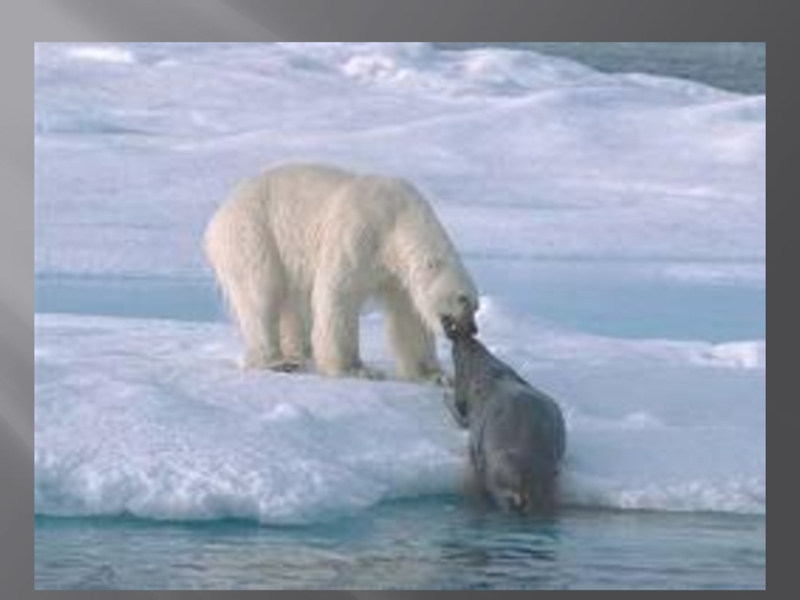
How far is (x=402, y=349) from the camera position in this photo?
11234 mm

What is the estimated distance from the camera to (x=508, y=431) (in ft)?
34.6

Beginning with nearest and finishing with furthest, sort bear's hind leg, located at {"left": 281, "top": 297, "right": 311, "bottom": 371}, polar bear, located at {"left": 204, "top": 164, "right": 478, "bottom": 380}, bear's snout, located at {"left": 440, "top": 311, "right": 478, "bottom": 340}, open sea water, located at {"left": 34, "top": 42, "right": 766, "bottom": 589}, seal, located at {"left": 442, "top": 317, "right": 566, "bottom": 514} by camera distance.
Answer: open sea water, located at {"left": 34, "top": 42, "right": 766, "bottom": 589} → seal, located at {"left": 442, "top": 317, "right": 566, "bottom": 514} → bear's snout, located at {"left": 440, "top": 311, "right": 478, "bottom": 340} → polar bear, located at {"left": 204, "top": 164, "right": 478, "bottom": 380} → bear's hind leg, located at {"left": 281, "top": 297, "right": 311, "bottom": 371}

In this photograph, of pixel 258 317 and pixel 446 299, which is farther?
pixel 258 317

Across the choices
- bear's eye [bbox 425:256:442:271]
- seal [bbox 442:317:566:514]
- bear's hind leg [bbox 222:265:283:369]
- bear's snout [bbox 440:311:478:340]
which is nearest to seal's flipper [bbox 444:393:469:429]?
seal [bbox 442:317:566:514]

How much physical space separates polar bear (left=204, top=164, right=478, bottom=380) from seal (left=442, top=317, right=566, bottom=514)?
0.88 feet

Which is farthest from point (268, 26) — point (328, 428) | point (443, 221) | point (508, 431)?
point (508, 431)

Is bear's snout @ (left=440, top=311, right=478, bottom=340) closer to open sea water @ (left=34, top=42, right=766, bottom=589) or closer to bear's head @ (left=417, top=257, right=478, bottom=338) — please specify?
bear's head @ (left=417, top=257, right=478, bottom=338)

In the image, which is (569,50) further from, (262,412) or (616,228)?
(262,412)

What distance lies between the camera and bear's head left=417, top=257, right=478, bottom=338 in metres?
11.0

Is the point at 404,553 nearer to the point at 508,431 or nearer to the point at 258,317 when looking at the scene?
the point at 508,431

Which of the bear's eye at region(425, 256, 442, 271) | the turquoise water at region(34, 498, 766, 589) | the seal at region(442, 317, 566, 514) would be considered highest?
the bear's eye at region(425, 256, 442, 271)

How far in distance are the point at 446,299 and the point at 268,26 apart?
143 cm

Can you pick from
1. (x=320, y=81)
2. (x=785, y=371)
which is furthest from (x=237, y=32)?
(x=785, y=371)

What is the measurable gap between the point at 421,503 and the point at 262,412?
791 millimetres
